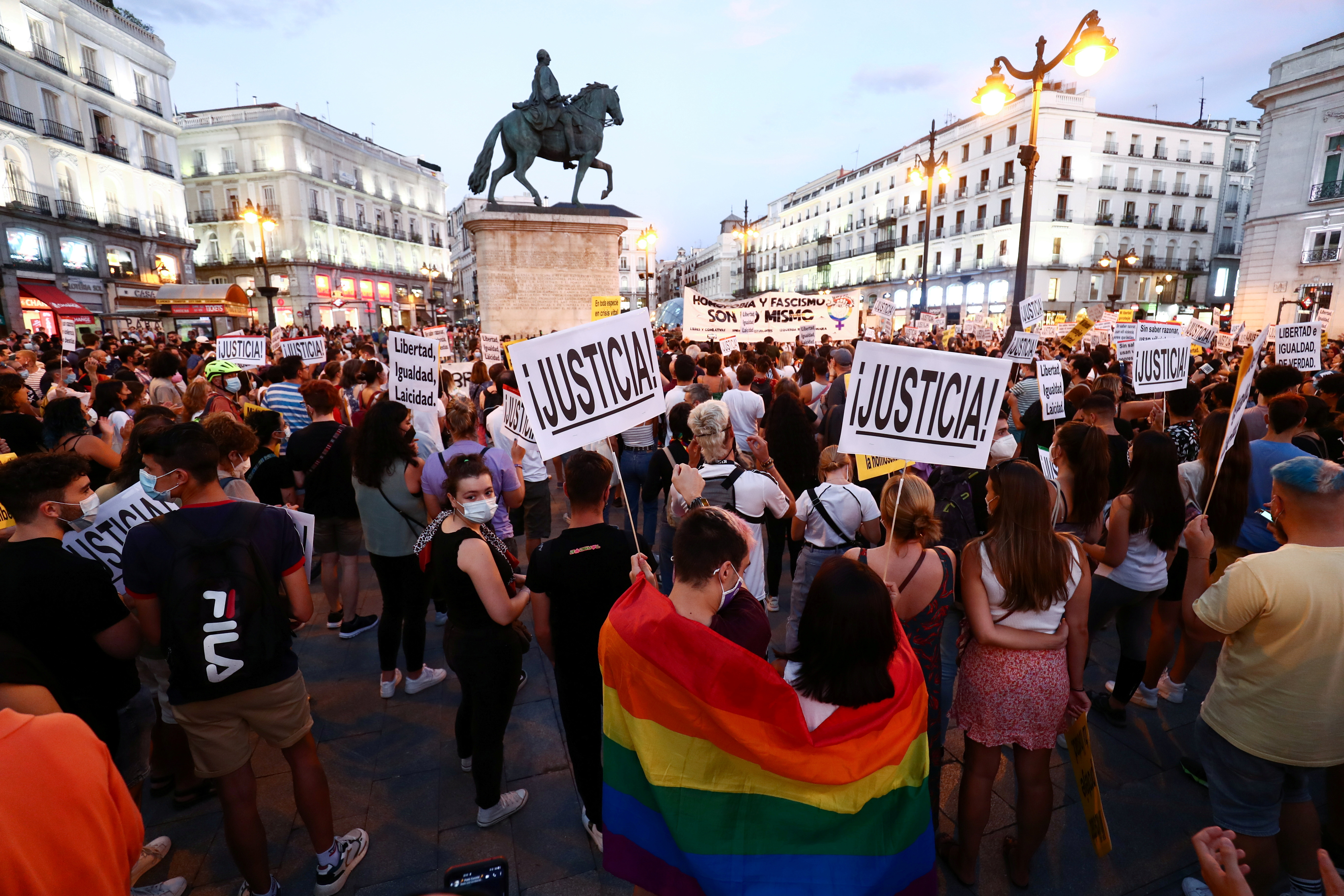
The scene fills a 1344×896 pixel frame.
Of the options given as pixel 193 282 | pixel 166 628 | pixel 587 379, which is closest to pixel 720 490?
pixel 587 379

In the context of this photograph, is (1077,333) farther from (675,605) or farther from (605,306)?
(675,605)

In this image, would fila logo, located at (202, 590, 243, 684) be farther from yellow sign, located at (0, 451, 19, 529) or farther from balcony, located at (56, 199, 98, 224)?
balcony, located at (56, 199, 98, 224)

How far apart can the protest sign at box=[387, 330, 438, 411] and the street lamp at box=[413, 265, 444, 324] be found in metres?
37.5

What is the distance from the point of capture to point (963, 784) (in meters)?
2.76

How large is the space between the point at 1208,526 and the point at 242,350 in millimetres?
9937

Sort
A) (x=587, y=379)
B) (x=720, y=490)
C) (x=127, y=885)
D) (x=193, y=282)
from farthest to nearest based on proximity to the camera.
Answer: (x=193, y=282) → (x=720, y=490) → (x=587, y=379) → (x=127, y=885)

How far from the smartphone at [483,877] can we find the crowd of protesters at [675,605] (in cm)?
81

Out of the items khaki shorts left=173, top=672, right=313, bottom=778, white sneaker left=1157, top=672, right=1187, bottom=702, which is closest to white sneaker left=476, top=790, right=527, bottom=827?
khaki shorts left=173, top=672, right=313, bottom=778

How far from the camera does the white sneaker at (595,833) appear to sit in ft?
10.1

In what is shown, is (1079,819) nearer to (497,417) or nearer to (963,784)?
(963,784)

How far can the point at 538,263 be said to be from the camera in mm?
16984

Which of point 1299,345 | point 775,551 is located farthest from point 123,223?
point 1299,345

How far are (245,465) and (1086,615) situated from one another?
505cm

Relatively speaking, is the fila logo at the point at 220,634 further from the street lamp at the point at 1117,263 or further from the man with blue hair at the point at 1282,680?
the street lamp at the point at 1117,263
